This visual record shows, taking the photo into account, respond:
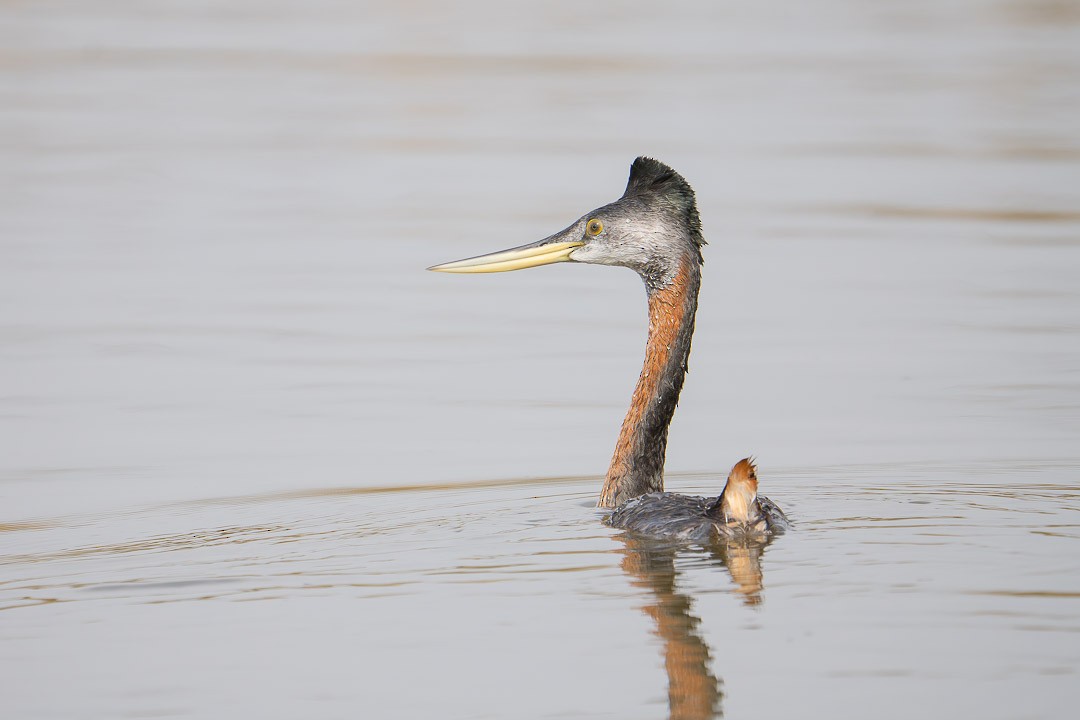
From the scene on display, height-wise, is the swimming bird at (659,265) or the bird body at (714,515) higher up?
the swimming bird at (659,265)

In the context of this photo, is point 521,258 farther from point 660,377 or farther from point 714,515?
point 714,515

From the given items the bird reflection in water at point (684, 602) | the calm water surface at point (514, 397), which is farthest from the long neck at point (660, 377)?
the bird reflection in water at point (684, 602)

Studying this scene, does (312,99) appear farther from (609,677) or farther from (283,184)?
(609,677)

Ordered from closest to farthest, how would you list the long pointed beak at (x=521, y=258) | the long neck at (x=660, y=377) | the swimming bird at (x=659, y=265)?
the long neck at (x=660, y=377), the swimming bird at (x=659, y=265), the long pointed beak at (x=521, y=258)

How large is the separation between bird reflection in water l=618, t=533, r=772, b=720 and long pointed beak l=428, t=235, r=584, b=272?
203 centimetres

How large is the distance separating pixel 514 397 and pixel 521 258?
1.47 m

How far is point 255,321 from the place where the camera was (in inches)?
481

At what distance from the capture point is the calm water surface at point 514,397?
19.1 feet

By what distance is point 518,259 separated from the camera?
29.8 ft

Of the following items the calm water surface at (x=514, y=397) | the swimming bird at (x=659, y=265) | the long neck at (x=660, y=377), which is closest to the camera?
the calm water surface at (x=514, y=397)

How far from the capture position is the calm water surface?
229 inches

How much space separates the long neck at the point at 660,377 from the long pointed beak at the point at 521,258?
1.72ft

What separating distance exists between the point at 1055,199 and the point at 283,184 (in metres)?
6.71

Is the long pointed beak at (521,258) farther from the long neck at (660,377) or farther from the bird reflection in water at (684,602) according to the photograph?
the bird reflection in water at (684,602)
